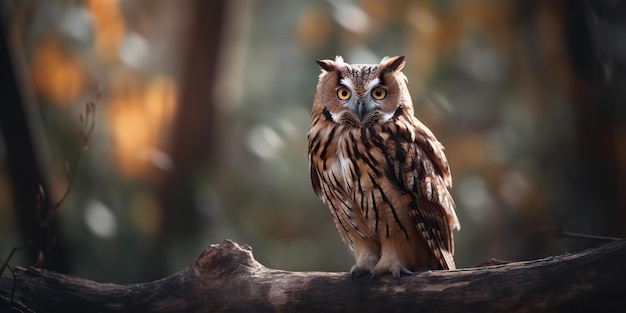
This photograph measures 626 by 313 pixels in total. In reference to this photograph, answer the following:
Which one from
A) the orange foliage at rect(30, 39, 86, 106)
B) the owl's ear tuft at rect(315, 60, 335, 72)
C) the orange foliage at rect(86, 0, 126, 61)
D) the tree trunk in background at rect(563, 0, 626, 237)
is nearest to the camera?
the owl's ear tuft at rect(315, 60, 335, 72)

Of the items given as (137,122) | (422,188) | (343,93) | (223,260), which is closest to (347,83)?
(343,93)

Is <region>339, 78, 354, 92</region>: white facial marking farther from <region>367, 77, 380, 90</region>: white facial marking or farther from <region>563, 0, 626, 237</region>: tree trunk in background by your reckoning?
<region>563, 0, 626, 237</region>: tree trunk in background

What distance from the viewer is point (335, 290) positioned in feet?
6.37

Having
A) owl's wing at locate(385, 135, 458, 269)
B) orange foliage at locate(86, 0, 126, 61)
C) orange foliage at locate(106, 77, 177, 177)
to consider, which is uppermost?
orange foliage at locate(86, 0, 126, 61)

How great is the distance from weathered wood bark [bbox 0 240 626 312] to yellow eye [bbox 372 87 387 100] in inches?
22.7

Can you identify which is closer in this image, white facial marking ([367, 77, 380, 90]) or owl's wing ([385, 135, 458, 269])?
owl's wing ([385, 135, 458, 269])

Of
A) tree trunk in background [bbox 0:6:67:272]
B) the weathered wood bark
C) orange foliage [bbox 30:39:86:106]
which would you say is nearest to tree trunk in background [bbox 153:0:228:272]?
orange foliage [bbox 30:39:86:106]

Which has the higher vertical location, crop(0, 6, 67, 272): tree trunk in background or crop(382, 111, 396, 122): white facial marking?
crop(0, 6, 67, 272): tree trunk in background

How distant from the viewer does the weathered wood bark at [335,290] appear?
1.64 m

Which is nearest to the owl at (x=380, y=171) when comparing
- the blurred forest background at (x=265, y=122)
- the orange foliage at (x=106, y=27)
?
the blurred forest background at (x=265, y=122)

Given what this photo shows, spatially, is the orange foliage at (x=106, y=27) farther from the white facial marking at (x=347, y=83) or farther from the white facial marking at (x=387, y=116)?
the white facial marking at (x=387, y=116)

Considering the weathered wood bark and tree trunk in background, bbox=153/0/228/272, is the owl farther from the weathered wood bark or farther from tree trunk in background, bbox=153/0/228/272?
tree trunk in background, bbox=153/0/228/272

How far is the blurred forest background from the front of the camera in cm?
373

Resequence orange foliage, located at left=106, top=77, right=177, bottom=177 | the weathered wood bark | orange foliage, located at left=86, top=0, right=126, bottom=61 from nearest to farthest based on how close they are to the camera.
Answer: the weathered wood bark < orange foliage, located at left=86, top=0, right=126, bottom=61 < orange foliage, located at left=106, top=77, right=177, bottom=177
